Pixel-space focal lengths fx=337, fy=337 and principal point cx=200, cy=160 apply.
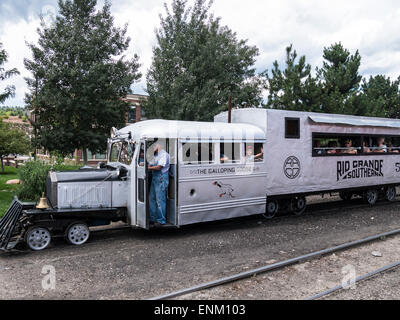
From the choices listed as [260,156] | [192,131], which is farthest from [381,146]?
[192,131]

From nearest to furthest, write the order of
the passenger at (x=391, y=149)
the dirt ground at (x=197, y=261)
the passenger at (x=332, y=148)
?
the dirt ground at (x=197, y=261)
the passenger at (x=332, y=148)
the passenger at (x=391, y=149)

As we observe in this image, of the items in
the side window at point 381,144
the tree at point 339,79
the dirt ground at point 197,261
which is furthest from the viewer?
the tree at point 339,79

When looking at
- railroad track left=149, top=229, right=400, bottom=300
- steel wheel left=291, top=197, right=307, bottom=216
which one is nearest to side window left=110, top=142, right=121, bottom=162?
railroad track left=149, top=229, right=400, bottom=300

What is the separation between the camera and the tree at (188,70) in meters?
17.9

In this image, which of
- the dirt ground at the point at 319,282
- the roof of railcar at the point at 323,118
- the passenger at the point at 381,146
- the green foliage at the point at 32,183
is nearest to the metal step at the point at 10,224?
the dirt ground at the point at 319,282

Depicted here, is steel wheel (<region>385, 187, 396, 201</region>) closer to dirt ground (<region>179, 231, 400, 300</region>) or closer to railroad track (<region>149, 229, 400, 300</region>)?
railroad track (<region>149, 229, 400, 300</region>)

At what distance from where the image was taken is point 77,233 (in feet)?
24.1

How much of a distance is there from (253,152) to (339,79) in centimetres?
1719

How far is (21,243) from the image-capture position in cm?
721

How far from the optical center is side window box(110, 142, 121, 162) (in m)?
8.88

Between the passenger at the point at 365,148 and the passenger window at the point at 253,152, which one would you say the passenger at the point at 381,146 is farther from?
the passenger window at the point at 253,152

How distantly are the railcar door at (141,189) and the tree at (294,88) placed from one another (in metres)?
15.2
